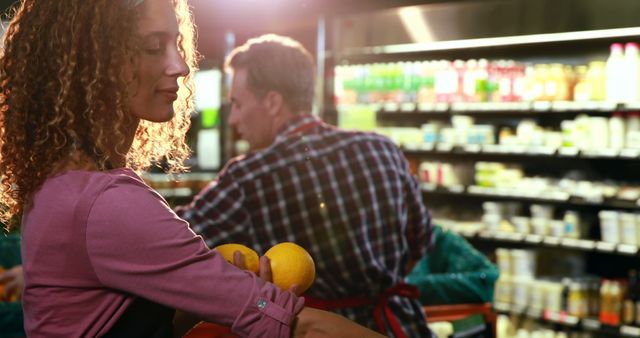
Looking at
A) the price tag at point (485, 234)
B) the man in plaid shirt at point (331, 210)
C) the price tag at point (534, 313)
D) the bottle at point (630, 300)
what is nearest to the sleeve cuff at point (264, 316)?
the man in plaid shirt at point (331, 210)

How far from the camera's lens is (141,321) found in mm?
1209

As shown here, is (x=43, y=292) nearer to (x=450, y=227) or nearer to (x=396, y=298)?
(x=396, y=298)

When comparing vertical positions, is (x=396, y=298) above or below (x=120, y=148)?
below

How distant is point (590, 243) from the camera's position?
16.3ft

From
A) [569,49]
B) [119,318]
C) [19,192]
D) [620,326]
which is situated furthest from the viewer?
[569,49]

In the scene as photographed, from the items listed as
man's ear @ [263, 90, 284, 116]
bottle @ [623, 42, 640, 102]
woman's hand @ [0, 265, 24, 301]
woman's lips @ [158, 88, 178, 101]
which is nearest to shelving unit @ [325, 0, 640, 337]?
bottle @ [623, 42, 640, 102]

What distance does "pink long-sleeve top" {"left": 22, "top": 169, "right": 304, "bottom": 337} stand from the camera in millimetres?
1104

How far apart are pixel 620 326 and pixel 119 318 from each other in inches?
169

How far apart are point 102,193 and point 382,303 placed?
152 cm

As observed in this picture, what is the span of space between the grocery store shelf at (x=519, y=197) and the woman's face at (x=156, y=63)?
A: 162 inches

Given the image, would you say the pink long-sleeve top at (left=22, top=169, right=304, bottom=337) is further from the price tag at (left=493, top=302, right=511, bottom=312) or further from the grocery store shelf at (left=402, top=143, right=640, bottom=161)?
the price tag at (left=493, top=302, right=511, bottom=312)

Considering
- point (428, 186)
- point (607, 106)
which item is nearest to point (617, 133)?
point (607, 106)

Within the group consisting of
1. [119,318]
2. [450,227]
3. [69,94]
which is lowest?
[450,227]

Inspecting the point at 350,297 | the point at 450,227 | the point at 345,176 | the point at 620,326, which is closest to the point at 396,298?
the point at 350,297
